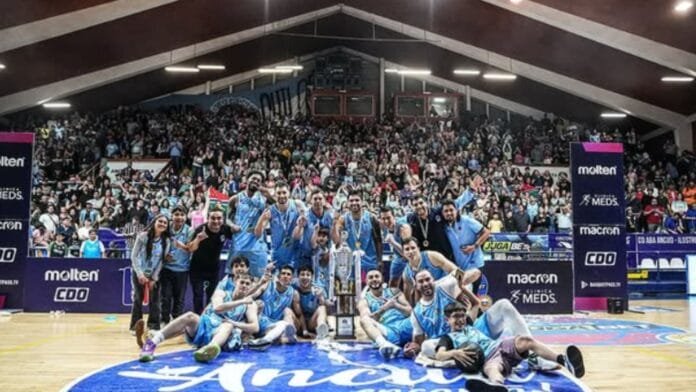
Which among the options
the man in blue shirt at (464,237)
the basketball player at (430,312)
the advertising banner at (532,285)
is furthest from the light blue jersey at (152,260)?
the advertising banner at (532,285)

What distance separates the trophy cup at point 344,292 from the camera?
7164 mm

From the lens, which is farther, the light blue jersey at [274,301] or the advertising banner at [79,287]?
the advertising banner at [79,287]

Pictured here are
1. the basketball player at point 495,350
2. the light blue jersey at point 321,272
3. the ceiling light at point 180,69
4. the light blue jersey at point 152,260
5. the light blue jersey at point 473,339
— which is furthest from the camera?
the ceiling light at point 180,69

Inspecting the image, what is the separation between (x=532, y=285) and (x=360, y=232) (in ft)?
13.6

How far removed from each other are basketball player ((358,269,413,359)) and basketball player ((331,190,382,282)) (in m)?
0.69

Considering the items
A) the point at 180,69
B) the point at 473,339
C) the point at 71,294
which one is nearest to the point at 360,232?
the point at 473,339

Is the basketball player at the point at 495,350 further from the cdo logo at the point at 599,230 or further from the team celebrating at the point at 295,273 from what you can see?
the cdo logo at the point at 599,230

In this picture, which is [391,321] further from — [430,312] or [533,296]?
[533,296]

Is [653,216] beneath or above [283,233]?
above

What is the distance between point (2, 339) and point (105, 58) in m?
15.2

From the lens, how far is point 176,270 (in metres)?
7.79

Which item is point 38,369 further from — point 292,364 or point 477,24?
point 477,24

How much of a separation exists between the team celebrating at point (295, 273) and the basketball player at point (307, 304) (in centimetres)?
1

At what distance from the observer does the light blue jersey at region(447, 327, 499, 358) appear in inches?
201
